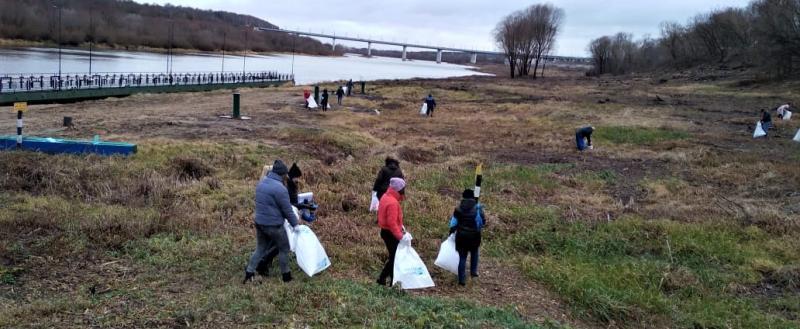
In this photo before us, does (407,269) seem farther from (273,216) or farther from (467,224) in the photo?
(273,216)

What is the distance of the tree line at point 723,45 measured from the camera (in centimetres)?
4497

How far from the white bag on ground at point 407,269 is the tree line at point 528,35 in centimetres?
7701

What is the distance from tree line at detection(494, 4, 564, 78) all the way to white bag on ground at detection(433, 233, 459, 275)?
7647 cm

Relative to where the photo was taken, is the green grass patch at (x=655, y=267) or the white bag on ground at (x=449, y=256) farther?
the white bag on ground at (x=449, y=256)

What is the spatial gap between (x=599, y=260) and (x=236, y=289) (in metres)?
5.28

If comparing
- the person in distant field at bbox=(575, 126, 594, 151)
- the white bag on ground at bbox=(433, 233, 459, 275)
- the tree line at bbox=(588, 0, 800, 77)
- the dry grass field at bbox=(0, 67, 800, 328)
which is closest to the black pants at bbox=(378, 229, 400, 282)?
the dry grass field at bbox=(0, 67, 800, 328)

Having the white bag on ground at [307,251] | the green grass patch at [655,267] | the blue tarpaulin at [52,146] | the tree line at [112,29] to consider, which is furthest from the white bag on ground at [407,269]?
the tree line at [112,29]

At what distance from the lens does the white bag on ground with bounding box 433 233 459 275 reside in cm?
734

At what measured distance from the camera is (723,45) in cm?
7562

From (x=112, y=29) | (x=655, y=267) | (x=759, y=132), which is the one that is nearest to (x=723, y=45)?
(x=759, y=132)

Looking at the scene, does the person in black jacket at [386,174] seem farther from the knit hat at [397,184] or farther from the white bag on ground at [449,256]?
the knit hat at [397,184]

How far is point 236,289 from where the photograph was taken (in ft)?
20.8

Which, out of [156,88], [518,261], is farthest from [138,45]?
[518,261]

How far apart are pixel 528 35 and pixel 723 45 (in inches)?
941
